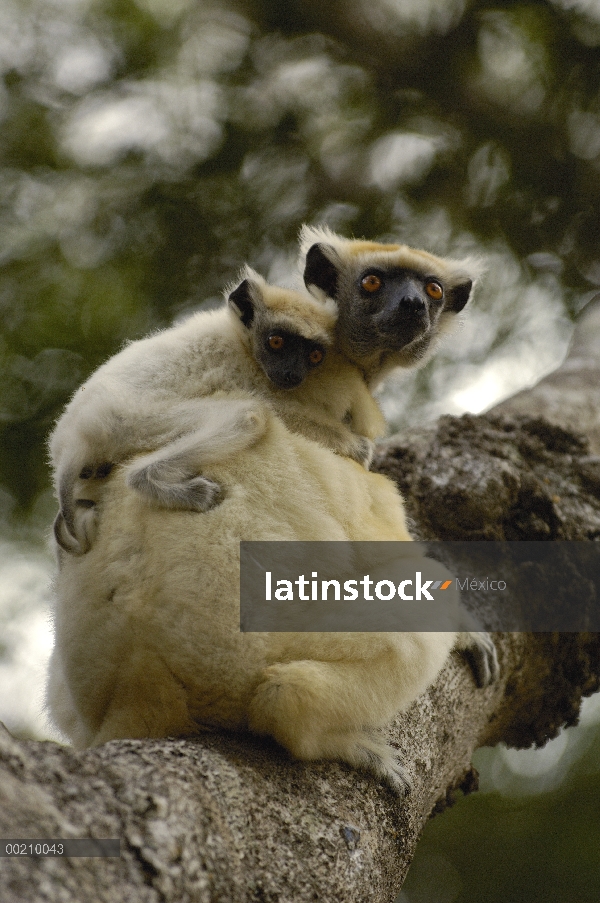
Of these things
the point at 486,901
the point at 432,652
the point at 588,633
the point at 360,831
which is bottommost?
the point at 486,901

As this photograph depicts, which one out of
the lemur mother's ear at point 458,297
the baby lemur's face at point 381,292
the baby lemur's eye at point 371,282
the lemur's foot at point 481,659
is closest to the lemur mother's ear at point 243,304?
the baby lemur's face at point 381,292

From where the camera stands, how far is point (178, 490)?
107 inches

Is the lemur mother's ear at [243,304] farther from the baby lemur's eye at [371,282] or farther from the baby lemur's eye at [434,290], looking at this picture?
the baby lemur's eye at [434,290]

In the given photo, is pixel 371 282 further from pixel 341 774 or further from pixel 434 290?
pixel 341 774

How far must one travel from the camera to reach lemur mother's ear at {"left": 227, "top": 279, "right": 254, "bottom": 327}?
385 centimetres

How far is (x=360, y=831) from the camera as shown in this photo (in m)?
2.53

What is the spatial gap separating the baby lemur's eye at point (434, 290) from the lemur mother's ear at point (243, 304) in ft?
4.43

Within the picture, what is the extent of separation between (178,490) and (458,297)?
10.1ft

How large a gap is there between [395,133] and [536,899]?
7.22 m

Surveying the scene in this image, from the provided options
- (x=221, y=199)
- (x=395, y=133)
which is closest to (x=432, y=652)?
(x=221, y=199)

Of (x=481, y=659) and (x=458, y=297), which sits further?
(x=458, y=297)

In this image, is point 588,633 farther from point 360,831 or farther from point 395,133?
point 395,133

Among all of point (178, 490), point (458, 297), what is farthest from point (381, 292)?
point (178, 490)

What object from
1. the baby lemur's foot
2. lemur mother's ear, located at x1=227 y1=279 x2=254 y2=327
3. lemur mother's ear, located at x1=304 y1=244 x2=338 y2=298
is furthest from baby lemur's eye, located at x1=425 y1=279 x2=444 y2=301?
the baby lemur's foot
